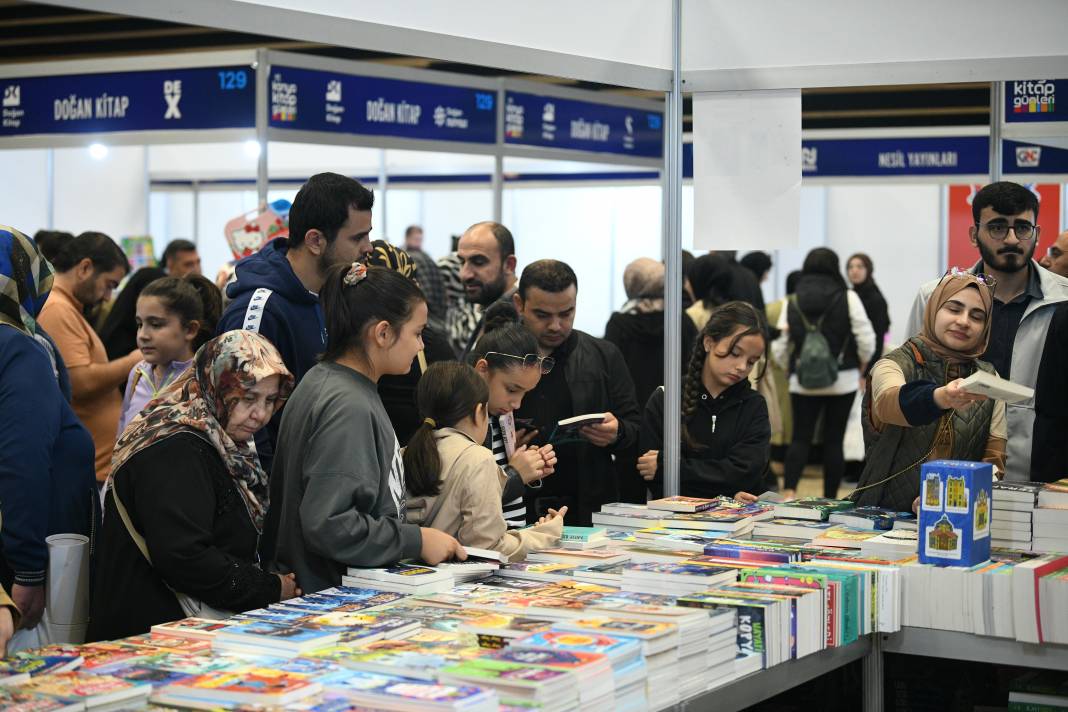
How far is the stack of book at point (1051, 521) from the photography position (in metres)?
3.21

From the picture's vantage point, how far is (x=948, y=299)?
3465 mm

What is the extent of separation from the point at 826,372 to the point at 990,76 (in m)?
4.68

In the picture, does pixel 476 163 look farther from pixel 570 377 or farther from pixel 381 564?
pixel 381 564

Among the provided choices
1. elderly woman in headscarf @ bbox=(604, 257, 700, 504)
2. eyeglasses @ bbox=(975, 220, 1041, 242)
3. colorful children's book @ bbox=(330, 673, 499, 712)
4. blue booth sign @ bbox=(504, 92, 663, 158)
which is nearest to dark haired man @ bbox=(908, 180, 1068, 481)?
eyeglasses @ bbox=(975, 220, 1041, 242)

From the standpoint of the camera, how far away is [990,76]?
144 inches

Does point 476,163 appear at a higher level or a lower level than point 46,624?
higher

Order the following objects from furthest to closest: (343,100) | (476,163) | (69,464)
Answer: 1. (476,163)
2. (343,100)
3. (69,464)

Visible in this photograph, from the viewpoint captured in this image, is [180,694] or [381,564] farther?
[381,564]

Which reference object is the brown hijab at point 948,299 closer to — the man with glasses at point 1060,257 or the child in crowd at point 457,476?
the child in crowd at point 457,476

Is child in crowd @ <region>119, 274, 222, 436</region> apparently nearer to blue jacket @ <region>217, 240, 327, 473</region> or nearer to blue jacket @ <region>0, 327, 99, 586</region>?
blue jacket @ <region>217, 240, 327, 473</region>

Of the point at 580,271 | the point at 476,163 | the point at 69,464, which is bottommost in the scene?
the point at 69,464

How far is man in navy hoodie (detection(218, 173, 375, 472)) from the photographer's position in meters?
3.21

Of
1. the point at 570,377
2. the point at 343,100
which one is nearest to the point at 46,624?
the point at 570,377

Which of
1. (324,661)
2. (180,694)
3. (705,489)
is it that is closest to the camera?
(180,694)
